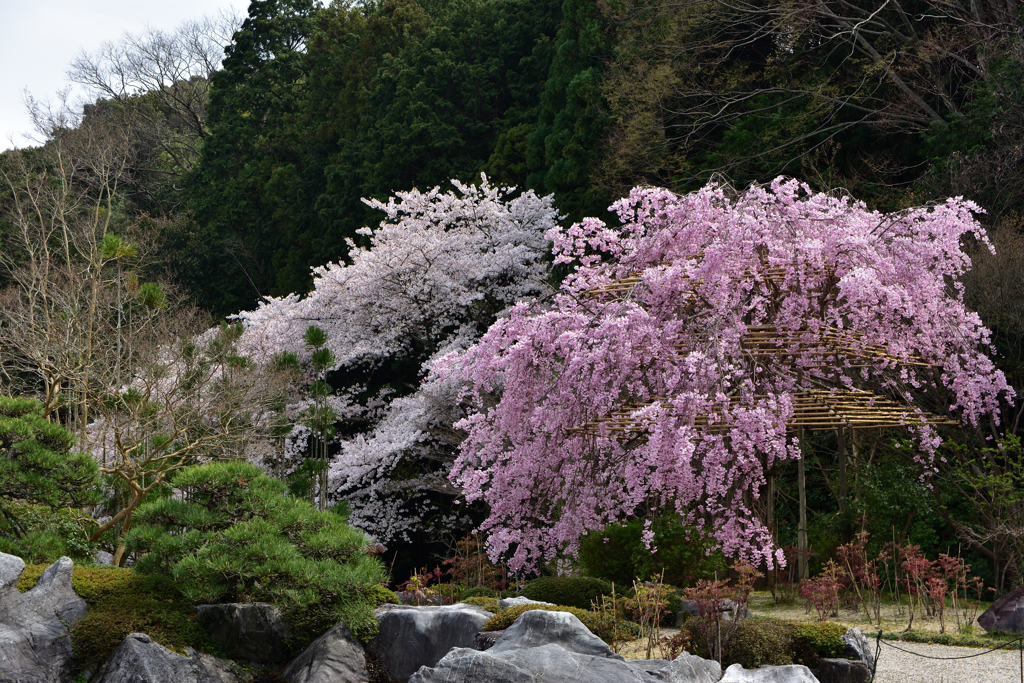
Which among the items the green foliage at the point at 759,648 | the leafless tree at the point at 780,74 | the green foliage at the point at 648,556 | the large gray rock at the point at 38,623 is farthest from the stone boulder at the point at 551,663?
the leafless tree at the point at 780,74

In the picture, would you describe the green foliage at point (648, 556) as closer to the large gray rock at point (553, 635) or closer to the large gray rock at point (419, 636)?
the large gray rock at point (419, 636)

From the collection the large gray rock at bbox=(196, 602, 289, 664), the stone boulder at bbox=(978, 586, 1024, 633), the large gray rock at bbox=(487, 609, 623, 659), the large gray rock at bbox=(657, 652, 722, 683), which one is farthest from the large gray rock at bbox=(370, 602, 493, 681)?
the stone boulder at bbox=(978, 586, 1024, 633)

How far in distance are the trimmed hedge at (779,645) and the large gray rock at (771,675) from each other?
65 cm

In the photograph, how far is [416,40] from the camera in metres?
20.4

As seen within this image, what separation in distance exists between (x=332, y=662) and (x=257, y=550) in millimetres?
931

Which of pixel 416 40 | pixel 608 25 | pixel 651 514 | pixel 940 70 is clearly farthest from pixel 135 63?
pixel 651 514

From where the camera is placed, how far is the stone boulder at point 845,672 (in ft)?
19.7

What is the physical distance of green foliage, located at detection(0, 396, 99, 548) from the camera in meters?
7.09

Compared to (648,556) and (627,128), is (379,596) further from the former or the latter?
(627,128)

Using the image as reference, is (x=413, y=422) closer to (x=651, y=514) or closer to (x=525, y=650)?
(x=651, y=514)

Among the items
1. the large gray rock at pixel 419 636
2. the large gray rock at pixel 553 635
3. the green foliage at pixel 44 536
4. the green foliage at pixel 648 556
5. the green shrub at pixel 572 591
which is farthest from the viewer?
the green foliage at pixel 648 556

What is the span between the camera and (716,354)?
22.9 ft

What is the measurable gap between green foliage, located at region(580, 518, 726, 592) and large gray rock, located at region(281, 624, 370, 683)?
3.03m

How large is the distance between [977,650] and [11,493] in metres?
7.52
